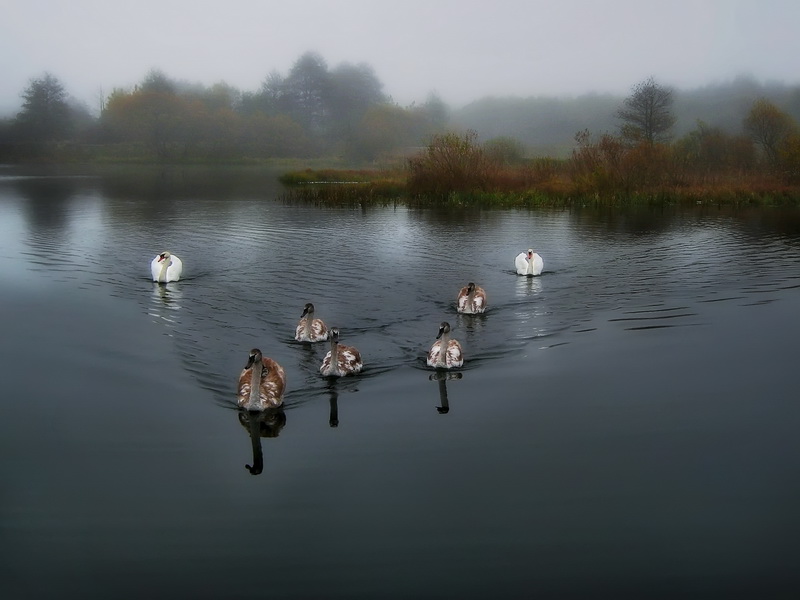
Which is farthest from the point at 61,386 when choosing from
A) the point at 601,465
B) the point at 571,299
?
the point at 571,299

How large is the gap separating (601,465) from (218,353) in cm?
764

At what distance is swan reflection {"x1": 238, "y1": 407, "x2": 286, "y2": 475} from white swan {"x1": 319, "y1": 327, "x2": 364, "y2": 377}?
1.51m

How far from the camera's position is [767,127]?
205 ft

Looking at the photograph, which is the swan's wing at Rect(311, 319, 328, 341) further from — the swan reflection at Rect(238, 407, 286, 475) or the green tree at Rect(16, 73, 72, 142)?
the green tree at Rect(16, 73, 72, 142)

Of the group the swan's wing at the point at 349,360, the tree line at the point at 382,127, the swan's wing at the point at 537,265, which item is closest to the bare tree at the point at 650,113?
the tree line at the point at 382,127

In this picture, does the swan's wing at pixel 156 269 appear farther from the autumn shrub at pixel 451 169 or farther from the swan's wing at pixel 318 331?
the autumn shrub at pixel 451 169

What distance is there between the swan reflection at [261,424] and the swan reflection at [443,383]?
2.41 meters

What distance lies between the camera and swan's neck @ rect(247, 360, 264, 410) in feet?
39.4

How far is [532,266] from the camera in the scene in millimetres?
22906

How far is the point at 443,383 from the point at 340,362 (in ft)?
5.81

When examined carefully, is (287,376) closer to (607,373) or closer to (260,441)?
(260,441)

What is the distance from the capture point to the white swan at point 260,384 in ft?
39.4

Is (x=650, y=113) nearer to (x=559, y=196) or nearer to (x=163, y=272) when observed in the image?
(x=559, y=196)

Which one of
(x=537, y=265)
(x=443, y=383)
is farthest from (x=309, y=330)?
(x=537, y=265)
